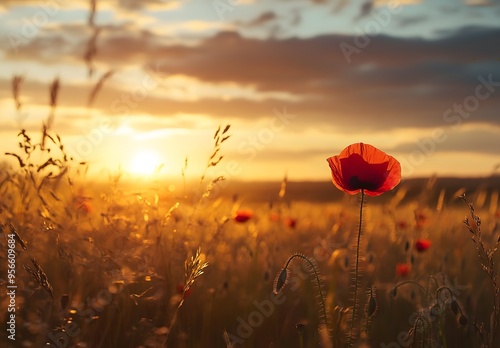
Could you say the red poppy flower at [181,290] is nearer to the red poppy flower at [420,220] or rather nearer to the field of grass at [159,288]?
the field of grass at [159,288]

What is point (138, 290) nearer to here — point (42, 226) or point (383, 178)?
point (42, 226)

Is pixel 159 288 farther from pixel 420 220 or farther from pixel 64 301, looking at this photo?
pixel 420 220

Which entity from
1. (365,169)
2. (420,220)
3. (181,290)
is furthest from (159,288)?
(420,220)

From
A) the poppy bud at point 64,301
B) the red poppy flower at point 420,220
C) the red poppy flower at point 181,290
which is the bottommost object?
the poppy bud at point 64,301

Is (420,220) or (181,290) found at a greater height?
(420,220)

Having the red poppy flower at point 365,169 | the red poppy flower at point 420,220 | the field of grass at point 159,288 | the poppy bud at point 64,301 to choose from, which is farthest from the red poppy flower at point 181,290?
the red poppy flower at point 420,220

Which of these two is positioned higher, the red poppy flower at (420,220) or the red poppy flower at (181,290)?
the red poppy flower at (420,220)

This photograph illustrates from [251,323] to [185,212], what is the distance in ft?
2.33

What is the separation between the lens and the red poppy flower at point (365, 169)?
8.70ft

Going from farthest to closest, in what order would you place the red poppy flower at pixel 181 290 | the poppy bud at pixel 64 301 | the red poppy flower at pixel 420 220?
1. the red poppy flower at pixel 420 220
2. the red poppy flower at pixel 181 290
3. the poppy bud at pixel 64 301

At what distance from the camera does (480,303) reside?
413 cm

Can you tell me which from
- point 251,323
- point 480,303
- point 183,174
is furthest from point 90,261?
point 480,303

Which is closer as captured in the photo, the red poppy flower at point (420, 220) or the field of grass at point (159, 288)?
the field of grass at point (159, 288)

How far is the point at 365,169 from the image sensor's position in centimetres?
265
